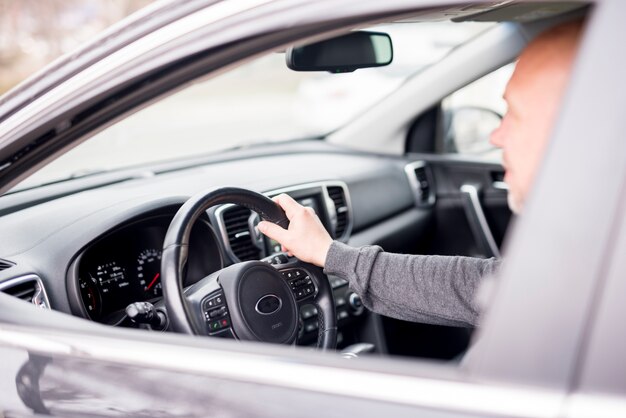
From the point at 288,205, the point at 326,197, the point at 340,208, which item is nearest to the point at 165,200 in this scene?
the point at 288,205

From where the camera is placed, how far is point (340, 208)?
3.32m

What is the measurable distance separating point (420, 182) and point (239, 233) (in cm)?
142

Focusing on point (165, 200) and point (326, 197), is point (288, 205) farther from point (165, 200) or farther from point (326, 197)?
point (326, 197)

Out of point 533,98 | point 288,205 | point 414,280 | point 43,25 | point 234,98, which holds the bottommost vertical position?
point 414,280

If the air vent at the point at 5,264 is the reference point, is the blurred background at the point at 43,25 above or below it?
above

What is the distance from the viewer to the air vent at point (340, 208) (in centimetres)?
330

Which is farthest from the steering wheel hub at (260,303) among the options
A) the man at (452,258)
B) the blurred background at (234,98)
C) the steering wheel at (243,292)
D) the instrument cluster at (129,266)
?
the blurred background at (234,98)

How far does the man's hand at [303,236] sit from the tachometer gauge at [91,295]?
1.94ft

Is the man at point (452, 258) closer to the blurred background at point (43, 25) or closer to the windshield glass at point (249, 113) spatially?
the windshield glass at point (249, 113)

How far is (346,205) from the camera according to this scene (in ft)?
11.0

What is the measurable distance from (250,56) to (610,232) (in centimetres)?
68

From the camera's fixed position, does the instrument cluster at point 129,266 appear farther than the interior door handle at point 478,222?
No

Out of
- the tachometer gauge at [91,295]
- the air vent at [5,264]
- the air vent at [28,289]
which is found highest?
the air vent at [5,264]

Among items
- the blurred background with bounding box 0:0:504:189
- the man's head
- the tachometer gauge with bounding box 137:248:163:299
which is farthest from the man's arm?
the tachometer gauge with bounding box 137:248:163:299
